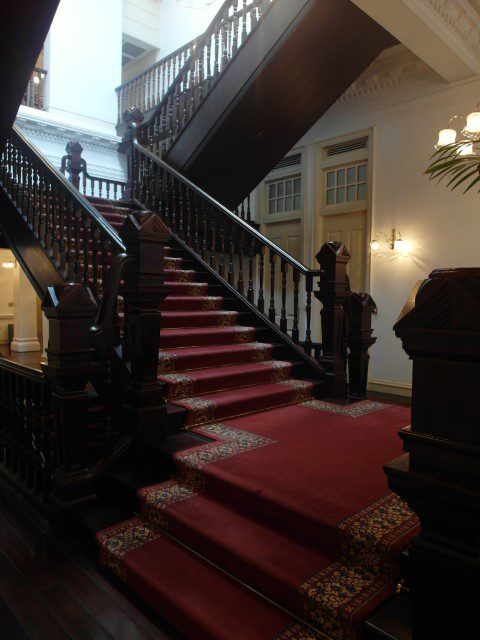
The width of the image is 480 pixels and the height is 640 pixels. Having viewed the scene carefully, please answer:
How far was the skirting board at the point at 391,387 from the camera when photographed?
222 inches

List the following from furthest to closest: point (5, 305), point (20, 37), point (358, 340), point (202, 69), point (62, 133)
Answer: point (5, 305) < point (62, 133) < point (202, 69) < point (358, 340) < point (20, 37)

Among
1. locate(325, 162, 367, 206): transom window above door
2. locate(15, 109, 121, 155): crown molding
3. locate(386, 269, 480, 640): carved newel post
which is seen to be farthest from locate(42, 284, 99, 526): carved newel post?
locate(15, 109, 121, 155): crown molding

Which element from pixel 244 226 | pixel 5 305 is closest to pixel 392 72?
pixel 244 226

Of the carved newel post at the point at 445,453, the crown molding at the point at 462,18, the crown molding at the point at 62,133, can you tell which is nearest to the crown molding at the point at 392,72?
the crown molding at the point at 462,18

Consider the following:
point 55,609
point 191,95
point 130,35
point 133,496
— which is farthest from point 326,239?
point 130,35

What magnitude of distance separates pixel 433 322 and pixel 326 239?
597 centimetres

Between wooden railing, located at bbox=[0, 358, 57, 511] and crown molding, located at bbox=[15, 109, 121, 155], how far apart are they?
6195 millimetres

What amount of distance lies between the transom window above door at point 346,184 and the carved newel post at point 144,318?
14.3 ft

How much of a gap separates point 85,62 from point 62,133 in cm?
181

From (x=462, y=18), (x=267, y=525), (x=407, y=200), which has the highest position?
(x=462, y=18)

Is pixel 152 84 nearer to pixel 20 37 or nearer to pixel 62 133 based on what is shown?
pixel 62 133

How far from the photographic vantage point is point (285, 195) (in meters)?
7.20

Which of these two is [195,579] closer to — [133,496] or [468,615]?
[133,496]

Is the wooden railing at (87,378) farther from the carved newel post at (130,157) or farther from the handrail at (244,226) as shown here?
the carved newel post at (130,157)
